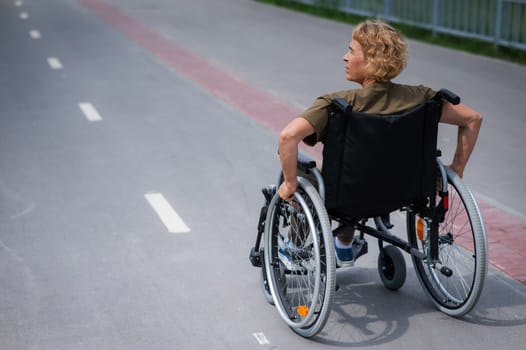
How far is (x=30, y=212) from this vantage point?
304 inches

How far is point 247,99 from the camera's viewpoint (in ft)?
41.6

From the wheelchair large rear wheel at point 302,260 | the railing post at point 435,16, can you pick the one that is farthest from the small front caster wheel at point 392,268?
the railing post at point 435,16

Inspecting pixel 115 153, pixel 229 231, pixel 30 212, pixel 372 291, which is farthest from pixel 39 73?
pixel 372 291

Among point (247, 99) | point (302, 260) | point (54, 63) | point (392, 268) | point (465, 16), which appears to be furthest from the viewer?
point (465, 16)

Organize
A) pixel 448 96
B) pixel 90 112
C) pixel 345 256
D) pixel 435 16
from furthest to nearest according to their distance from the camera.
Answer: pixel 435 16, pixel 90 112, pixel 345 256, pixel 448 96

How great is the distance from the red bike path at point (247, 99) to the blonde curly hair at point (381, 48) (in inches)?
74.2

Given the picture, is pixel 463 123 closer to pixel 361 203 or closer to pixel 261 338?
pixel 361 203

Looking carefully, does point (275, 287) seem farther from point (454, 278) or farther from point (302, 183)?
point (454, 278)

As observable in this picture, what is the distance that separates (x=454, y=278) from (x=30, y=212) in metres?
3.62

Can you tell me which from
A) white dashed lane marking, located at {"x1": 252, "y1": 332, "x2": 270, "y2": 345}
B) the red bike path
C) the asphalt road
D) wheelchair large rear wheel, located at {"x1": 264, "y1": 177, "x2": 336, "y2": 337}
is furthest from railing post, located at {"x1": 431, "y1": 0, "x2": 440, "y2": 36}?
white dashed lane marking, located at {"x1": 252, "y1": 332, "x2": 270, "y2": 345}

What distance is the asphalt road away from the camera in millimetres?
5344

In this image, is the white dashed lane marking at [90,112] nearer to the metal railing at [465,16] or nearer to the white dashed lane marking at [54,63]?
the white dashed lane marking at [54,63]

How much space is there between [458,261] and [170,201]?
2766mm

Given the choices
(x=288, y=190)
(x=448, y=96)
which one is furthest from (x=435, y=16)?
(x=288, y=190)
